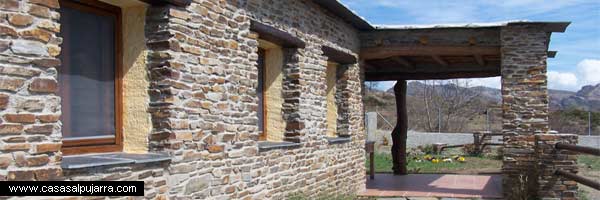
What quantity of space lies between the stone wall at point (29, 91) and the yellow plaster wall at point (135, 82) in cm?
113

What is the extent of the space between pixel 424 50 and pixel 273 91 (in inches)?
139

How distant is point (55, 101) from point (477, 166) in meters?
14.0

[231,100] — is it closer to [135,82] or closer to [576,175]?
[135,82]

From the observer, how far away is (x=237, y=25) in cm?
610

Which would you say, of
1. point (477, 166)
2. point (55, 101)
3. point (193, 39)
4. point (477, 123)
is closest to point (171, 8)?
point (193, 39)

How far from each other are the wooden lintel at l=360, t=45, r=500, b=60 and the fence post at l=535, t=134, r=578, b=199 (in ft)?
5.63

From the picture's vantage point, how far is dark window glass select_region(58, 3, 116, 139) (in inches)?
170

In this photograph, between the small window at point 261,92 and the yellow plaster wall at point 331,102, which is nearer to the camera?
the small window at point 261,92

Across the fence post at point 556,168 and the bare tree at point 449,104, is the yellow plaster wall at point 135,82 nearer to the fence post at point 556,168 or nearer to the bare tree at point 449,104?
the fence post at point 556,168

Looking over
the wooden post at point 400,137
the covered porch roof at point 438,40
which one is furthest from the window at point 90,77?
the wooden post at point 400,137

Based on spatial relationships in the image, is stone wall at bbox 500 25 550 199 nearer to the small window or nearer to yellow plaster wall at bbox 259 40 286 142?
yellow plaster wall at bbox 259 40 286 142

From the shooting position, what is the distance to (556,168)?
8906mm

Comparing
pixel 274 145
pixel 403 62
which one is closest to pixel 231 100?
pixel 274 145

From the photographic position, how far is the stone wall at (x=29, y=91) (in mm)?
3430
